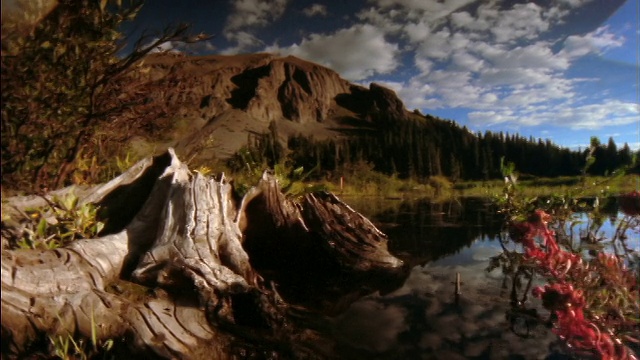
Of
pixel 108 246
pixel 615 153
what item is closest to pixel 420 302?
pixel 108 246

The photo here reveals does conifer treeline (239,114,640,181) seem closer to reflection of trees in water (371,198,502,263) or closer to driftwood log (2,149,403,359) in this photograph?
reflection of trees in water (371,198,502,263)

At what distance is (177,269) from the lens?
15.1 feet

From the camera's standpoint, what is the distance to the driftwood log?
3531mm

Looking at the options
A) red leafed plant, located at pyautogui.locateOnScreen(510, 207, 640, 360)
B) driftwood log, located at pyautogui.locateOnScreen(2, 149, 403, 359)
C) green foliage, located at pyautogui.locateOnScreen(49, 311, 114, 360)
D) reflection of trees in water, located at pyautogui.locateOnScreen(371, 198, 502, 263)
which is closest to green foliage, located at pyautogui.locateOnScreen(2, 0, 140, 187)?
driftwood log, located at pyautogui.locateOnScreen(2, 149, 403, 359)

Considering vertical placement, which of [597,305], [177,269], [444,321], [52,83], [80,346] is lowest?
[444,321]

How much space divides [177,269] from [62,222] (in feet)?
4.58

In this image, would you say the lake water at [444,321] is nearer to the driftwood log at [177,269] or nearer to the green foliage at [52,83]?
the driftwood log at [177,269]

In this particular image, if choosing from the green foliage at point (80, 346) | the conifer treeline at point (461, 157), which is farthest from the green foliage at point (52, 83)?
the conifer treeline at point (461, 157)

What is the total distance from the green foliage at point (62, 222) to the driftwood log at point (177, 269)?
0.58 feet

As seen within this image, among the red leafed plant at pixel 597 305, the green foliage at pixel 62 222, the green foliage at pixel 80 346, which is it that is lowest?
the green foliage at pixel 80 346

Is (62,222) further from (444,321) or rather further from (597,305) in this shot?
(597,305)

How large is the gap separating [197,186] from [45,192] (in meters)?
1.73

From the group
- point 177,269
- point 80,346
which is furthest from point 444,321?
point 80,346

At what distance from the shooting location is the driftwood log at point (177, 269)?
3.53 metres
